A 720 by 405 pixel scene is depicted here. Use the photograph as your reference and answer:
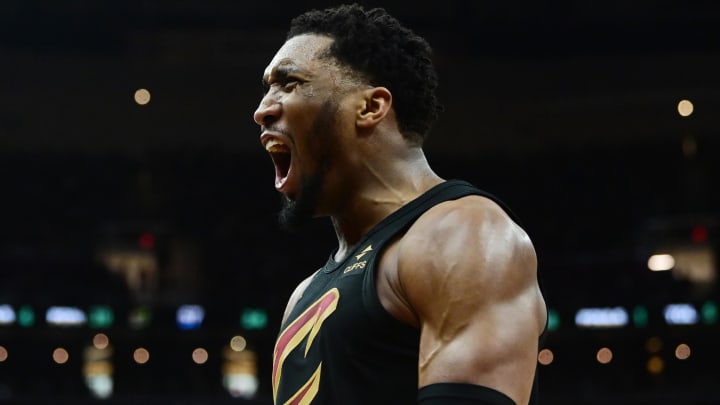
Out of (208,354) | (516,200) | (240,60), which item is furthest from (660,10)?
(208,354)

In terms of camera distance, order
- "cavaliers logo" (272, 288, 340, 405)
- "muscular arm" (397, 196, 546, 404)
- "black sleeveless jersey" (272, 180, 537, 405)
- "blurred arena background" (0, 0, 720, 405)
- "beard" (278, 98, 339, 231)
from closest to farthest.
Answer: "muscular arm" (397, 196, 546, 404) → "black sleeveless jersey" (272, 180, 537, 405) → "cavaliers logo" (272, 288, 340, 405) → "beard" (278, 98, 339, 231) → "blurred arena background" (0, 0, 720, 405)

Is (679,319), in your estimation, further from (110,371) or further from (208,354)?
(110,371)

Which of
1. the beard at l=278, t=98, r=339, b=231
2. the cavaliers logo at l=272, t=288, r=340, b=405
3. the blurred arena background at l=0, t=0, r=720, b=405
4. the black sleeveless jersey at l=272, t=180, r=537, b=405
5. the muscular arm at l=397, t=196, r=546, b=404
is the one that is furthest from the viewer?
the blurred arena background at l=0, t=0, r=720, b=405

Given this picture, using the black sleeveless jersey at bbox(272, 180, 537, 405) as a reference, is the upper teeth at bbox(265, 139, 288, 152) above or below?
above

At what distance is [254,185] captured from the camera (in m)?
16.0

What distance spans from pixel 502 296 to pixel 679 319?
13080 mm

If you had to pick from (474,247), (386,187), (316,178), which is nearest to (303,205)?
(316,178)

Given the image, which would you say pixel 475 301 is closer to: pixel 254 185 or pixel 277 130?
pixel 277 130

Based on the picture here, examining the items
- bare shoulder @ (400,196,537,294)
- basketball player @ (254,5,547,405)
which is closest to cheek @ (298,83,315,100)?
basketball player @ (254,5,547,405)

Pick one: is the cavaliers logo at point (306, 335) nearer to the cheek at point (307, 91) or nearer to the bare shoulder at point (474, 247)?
the bare shoulder at point (474, 247)

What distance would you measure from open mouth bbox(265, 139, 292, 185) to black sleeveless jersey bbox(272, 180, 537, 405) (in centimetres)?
21

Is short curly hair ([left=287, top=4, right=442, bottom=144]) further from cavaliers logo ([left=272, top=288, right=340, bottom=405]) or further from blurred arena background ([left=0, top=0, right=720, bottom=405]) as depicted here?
blurred arena background ([left=0, top=0, right=720, bottom=405])

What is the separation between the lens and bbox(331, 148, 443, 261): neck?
1.96 metres

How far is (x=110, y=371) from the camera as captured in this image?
46.6 ft
